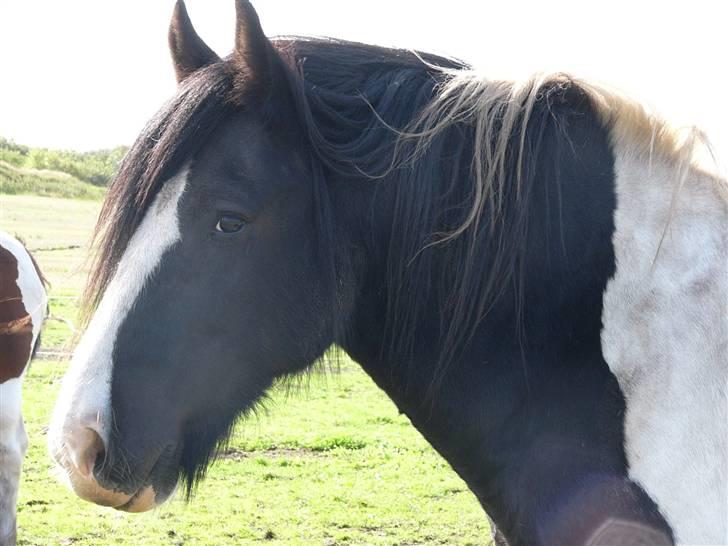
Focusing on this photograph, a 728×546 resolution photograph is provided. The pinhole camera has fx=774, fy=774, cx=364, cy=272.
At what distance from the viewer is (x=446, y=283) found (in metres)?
2.18

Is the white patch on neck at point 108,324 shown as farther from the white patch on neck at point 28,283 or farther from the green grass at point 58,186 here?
the green grass at point 58,186

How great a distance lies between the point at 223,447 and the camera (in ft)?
7.43

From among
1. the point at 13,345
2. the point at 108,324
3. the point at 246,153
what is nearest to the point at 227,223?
the point at 246,153

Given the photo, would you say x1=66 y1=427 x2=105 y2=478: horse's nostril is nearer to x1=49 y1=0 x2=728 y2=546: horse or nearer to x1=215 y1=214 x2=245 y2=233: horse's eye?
x1=49 y1=0 x2=728 y2=546: horse

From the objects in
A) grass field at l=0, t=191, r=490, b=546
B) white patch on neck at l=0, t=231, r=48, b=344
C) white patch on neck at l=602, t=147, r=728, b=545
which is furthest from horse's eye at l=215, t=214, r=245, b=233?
white patch on neck at l=0, t=231, r=48, b=344

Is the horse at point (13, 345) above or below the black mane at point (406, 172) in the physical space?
below

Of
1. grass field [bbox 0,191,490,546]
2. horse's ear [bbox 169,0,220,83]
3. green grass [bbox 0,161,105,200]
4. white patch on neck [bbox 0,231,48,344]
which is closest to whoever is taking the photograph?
horse's ear [bbox 169,0,220,83]

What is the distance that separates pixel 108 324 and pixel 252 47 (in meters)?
0.85

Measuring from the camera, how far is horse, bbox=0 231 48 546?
20.5ft

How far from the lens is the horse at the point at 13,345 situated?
6262mm

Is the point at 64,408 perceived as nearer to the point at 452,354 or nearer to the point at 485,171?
the point at 452,354

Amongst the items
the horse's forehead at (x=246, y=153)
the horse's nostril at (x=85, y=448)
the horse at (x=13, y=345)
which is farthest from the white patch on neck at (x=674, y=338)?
the horse at (x=13, y=345)

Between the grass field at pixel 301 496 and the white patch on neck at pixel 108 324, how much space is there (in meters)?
2.51

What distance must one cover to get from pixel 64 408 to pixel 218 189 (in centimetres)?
69
